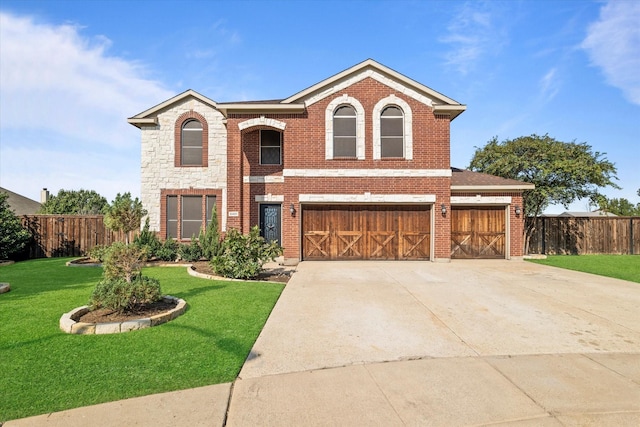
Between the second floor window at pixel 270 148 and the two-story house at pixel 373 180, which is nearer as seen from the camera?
the two-story house at pixel 373 180

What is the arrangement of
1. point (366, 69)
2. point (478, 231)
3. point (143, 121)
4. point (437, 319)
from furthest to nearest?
1. point (143, 121)
2. point (478, 231)
3. point (366, 69)
4. point (437, 319)

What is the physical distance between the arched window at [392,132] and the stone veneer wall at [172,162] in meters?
6.97

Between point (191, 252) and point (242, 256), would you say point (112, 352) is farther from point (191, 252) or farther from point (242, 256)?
point (191, 252)

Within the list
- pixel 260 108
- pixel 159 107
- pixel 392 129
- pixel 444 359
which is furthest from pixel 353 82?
pixel 444 359

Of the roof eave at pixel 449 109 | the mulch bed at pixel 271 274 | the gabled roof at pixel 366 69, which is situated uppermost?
the gabled roof at pixel 366 69

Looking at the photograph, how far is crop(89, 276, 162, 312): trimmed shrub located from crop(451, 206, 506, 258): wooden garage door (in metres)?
11.5

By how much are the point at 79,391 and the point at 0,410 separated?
0.56 m

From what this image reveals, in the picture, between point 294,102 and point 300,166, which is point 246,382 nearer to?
point 300,166

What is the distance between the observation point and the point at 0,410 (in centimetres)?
293

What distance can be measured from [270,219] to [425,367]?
11.1 metres

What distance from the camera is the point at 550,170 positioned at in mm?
15875

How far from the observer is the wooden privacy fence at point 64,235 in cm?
1530

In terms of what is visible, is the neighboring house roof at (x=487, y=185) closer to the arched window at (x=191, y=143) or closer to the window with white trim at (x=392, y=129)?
→ the window with white trim at (x=392, y=129)

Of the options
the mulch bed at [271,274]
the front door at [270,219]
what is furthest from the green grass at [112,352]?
the front door at [270,219]
